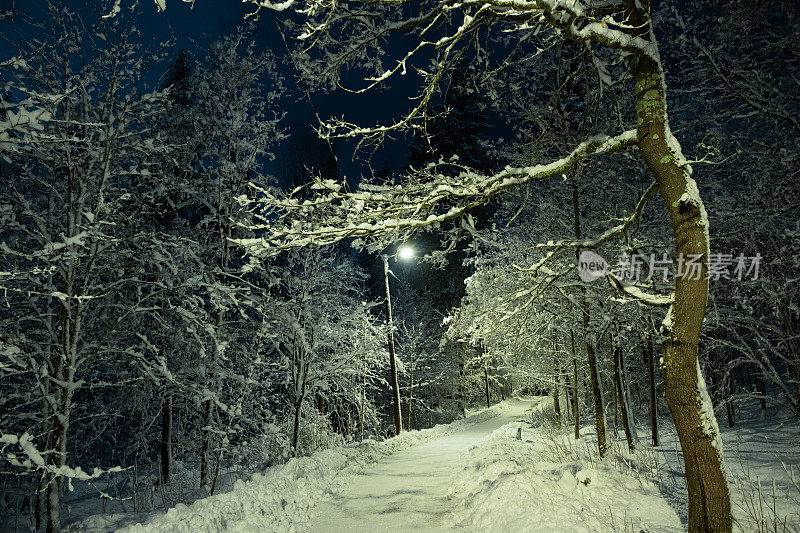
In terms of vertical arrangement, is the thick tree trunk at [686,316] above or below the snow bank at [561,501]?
above

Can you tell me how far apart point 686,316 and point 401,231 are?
114 inches

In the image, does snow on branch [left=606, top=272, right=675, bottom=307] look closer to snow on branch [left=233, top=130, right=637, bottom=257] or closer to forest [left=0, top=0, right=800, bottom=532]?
forest [left=0, top=0, right=800, bottom=532]

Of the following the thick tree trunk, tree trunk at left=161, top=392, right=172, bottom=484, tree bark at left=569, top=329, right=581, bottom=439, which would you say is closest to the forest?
the thick tree trunk

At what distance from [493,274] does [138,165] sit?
829 centimetres

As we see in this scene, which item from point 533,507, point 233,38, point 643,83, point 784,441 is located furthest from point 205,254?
point 784,441

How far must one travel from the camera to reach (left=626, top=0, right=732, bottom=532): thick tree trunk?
3270 mm

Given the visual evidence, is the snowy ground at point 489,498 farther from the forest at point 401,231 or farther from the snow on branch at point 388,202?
the snow on branch at point 388,202

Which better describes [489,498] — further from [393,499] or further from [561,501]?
[393,499]

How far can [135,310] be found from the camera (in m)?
6.66

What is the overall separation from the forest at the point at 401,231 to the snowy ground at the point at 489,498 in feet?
0.16

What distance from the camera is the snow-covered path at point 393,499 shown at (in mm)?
5219

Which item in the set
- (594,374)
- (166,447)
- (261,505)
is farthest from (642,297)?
(166,447)

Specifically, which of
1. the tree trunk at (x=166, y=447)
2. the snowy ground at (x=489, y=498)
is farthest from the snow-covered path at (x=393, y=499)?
the tree trunk at (x=166, y=447)

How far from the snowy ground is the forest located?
5 centimetres
